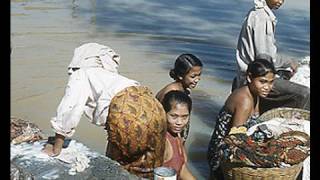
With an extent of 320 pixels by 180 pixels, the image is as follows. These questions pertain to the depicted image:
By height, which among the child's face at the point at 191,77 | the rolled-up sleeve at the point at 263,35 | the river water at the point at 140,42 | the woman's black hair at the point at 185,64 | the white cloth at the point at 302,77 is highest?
the rolled-up sleeve at the point at 263,35

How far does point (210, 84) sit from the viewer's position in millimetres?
6578

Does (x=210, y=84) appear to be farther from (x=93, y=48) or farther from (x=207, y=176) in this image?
(x=93, y=48)

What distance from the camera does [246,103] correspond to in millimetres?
4059

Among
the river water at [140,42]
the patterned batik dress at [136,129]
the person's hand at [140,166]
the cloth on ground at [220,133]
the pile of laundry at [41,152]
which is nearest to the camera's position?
the pile of laundry at [41,152]

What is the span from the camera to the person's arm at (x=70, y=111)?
3.31m

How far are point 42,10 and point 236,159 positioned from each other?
235 inches

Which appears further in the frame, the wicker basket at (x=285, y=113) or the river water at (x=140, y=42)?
the river water at (x=140, y=42)

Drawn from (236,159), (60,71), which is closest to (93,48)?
(236,159)

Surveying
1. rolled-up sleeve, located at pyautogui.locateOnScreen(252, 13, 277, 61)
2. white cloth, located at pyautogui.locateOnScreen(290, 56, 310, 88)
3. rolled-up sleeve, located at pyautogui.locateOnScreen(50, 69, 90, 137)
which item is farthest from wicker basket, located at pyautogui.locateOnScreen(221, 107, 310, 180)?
white cloth, located at pyautogui.locateOnScreen(290, 56, 310, 88)

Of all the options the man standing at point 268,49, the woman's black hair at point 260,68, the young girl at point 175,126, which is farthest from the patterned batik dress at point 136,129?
the man standing at point 268,49

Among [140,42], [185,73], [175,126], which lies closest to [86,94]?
[175,126]

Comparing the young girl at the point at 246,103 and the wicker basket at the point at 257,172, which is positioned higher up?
the young girl at the point at 246,103

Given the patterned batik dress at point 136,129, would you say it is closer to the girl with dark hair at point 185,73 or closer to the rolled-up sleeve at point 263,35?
the girl with dark hair at point 185,73

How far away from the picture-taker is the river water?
5586mm
